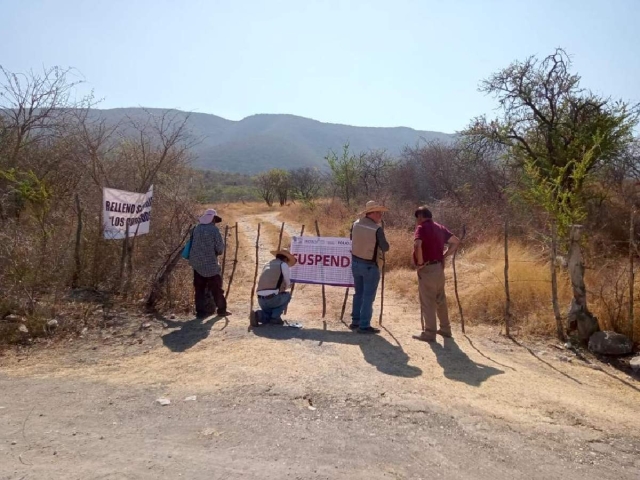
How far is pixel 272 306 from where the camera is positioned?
288 inches

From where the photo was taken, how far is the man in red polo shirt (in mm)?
6707

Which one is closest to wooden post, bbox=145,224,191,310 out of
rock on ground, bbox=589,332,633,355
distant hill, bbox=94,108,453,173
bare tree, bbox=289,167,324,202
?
rock on ground, bbox=589,332,633,355

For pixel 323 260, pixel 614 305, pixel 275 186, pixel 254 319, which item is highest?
pixel 275 186

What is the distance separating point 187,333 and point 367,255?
2.62 m

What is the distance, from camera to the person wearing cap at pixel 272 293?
7266mm

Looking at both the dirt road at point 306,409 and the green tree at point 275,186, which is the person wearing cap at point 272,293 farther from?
the green tree at point 275,186

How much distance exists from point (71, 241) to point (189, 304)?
2367 millimetres

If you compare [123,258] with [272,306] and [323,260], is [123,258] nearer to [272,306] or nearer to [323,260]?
[272,306]

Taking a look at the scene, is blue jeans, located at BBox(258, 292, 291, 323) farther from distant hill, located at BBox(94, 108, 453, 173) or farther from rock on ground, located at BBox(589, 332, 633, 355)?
distant hill, located at BBox(94, 108, 453, 173)

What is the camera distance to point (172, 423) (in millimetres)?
4324

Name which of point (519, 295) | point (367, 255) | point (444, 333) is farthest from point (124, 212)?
point (519, 295)

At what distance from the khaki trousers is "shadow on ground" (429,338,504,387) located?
0.84ft

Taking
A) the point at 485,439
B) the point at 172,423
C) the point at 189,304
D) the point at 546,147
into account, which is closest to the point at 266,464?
the point at 172,423

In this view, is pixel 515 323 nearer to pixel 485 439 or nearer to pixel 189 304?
pixel 485 439
